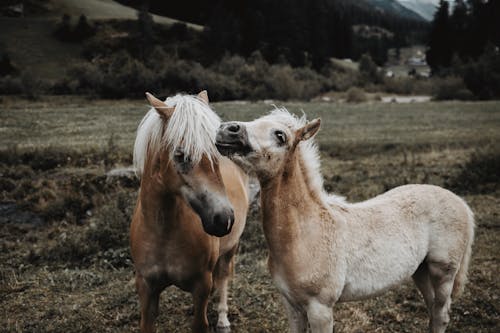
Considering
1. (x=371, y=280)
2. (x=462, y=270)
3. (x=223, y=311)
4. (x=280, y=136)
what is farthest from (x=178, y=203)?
(x=462, y=270)

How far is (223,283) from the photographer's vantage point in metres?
4.79

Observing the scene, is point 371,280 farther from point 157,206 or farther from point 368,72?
point 368,72

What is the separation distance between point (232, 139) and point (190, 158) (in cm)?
47

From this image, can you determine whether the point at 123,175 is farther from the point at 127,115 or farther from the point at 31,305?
the point at 127,115

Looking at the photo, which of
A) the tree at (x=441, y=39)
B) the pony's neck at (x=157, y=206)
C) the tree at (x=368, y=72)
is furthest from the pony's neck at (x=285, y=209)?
the tree at (x=441, y=39)

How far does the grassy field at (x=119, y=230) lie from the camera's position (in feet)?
15.1

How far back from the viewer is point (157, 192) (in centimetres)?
333

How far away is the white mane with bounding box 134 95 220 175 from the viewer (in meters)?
3.00

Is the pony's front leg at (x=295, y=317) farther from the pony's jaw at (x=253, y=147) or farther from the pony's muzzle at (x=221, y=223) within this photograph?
the pony's jaw at (x=253, y=147)

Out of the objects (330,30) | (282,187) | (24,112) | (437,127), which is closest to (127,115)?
(24,112)

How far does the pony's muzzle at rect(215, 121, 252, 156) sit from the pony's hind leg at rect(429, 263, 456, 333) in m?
2.12

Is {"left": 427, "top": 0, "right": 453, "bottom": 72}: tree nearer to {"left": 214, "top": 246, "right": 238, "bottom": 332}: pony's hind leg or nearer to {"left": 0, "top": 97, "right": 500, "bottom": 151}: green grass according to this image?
{"left": 0, "top": 97, "right": 500, "bottom": 151}: green grass

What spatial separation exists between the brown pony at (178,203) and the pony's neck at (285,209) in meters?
0.30

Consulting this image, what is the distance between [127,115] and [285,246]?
17.0 metres
